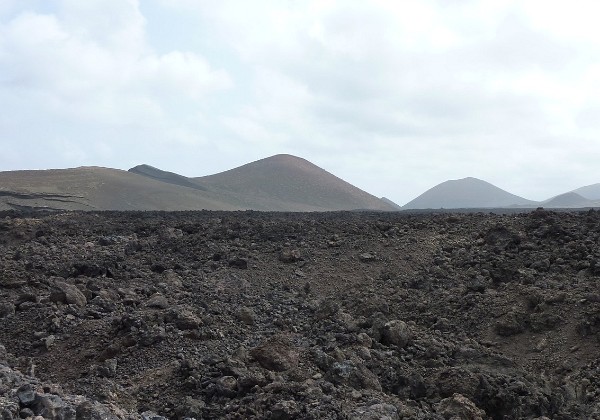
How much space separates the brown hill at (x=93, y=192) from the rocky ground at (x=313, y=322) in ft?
101

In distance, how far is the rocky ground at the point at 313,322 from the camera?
6129mm

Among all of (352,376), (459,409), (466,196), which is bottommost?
(459,409)

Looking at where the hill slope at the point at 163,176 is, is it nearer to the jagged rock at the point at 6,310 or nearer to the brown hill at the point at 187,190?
the brown hill at the point at 187,190

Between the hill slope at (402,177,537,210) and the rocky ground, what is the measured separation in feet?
384

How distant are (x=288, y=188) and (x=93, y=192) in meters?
36.0

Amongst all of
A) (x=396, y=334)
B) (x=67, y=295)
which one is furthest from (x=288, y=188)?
(x=396, y=334)

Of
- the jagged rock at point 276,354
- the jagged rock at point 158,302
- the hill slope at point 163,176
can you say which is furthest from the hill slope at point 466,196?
the jagged rock at point 276,354

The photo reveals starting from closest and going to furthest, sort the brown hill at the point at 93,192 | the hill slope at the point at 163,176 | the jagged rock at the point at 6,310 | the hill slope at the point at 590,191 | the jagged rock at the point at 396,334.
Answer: the jagged rock at the point at 396,334
the jagged rock at the point at 6,310
the brown hill at the point at 93,192
the hill slope at the point at 163,176
the hill slope at the point at 590,191

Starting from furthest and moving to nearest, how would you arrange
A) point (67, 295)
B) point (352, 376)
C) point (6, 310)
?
point (67, 295)
point (6, 310)
point (352, 376)

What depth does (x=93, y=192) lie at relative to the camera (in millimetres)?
51969

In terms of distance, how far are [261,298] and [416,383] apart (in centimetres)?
386

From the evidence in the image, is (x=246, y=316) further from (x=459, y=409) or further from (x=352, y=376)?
(x=459, y=409)

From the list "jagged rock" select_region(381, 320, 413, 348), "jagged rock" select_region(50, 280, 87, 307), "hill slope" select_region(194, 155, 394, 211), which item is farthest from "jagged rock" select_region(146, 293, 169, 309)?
"hill slope" select_region(194, 155, 394, 211)

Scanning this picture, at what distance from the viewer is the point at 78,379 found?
6.97 metres
